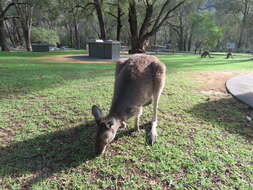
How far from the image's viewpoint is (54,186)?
6.32ft

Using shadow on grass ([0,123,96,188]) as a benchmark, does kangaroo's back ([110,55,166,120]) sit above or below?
above

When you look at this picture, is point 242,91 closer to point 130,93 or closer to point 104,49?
point 130,93

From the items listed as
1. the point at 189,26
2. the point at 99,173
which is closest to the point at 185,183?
the point at 99,173

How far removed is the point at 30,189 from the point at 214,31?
35891mm

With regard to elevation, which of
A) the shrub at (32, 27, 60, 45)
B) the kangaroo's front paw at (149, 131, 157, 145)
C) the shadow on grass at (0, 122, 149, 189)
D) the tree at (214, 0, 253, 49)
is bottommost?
the shadow on grass at (0, 122, 149, 189)

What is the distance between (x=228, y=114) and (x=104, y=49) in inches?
413

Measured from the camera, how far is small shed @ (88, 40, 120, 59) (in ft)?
40.9

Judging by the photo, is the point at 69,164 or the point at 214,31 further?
the point at 214,31

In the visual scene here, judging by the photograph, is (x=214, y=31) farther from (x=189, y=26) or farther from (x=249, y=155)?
(x=249, y=155)

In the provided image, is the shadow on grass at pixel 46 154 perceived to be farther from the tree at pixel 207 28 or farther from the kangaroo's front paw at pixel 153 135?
the tree at pixel 207 28

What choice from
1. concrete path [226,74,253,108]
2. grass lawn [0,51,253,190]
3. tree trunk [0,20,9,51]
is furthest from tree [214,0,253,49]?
grass lawn [0,51,253,190]

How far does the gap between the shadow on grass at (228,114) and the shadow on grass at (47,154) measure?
1.78 m

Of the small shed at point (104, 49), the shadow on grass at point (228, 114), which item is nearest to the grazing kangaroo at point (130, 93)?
the shadow on grass at point (228, 114)

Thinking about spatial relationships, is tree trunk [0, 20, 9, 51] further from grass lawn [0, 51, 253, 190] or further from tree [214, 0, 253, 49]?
tree [214, 0, 253, 49]
